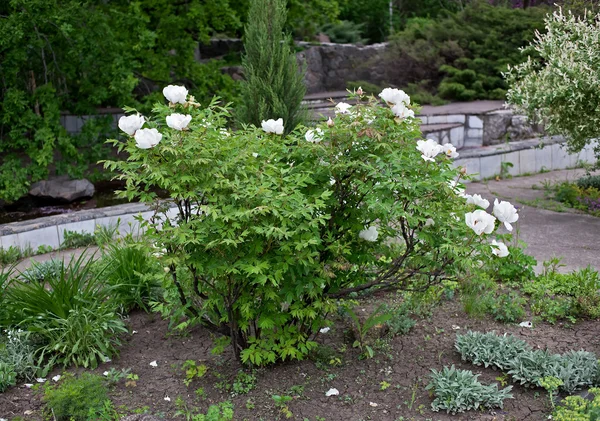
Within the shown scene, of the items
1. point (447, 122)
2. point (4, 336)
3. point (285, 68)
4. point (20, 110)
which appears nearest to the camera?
point (4, 336)

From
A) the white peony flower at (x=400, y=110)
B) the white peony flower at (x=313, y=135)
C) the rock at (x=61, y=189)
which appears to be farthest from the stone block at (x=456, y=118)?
the white peony flower at (x=313, y=135)

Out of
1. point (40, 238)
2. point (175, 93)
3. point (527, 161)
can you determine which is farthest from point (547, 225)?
point (40, 238)

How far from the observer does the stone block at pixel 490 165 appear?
9359mm

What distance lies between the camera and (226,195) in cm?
338

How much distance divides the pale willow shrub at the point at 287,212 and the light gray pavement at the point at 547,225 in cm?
242

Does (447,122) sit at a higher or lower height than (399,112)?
lower

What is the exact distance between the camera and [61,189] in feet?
33.7

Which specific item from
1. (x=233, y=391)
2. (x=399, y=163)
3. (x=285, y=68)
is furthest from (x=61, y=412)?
(x=285, y=68)

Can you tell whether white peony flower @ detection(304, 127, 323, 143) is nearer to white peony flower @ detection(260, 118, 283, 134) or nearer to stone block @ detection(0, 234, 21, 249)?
white peony flower @ detection(260, 118, 283, 134)

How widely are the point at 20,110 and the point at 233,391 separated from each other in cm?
664

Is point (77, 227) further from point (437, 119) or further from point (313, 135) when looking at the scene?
point (437, 119)

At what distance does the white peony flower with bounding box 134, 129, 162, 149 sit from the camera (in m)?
3.15

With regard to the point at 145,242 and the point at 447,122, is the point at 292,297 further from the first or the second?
the point at 447,122

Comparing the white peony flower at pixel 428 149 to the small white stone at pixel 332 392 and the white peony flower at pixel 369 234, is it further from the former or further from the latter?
the small white stone at pixel 332 392
